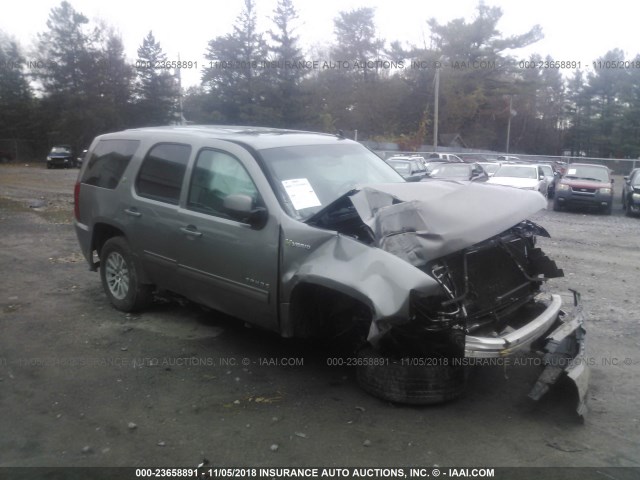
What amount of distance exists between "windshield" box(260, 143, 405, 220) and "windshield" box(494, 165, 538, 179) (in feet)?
50.7

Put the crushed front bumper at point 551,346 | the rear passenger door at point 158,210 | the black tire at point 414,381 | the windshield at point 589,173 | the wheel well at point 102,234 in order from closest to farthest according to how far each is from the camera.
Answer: the crushed front bumper at point 551,346 → the black tire at point 414,381 → the rear passenger door at point 158,210 → the wheel well at point 102,234 → the windshield at point 589,173

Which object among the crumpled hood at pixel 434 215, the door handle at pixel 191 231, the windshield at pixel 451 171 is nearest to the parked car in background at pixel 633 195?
the windshield at pixel 451 171

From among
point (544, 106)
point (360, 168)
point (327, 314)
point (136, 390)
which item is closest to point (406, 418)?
point (327, 314)

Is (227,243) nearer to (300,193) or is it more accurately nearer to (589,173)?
(300,193)

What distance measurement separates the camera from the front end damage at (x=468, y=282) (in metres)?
3.68

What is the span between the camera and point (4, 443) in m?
3.65

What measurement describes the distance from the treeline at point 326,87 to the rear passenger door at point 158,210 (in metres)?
35.6

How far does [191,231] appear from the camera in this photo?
16.5 feet

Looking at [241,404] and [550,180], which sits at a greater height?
[550,180]

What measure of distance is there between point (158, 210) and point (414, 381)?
289cm

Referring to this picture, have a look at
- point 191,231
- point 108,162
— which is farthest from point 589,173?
point 191,231

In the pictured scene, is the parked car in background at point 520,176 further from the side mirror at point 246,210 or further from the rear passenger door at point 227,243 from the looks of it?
the side mirror at point 246,210

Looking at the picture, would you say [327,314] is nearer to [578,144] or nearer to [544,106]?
[578,144]

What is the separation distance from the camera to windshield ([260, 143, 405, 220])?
4.61 m
